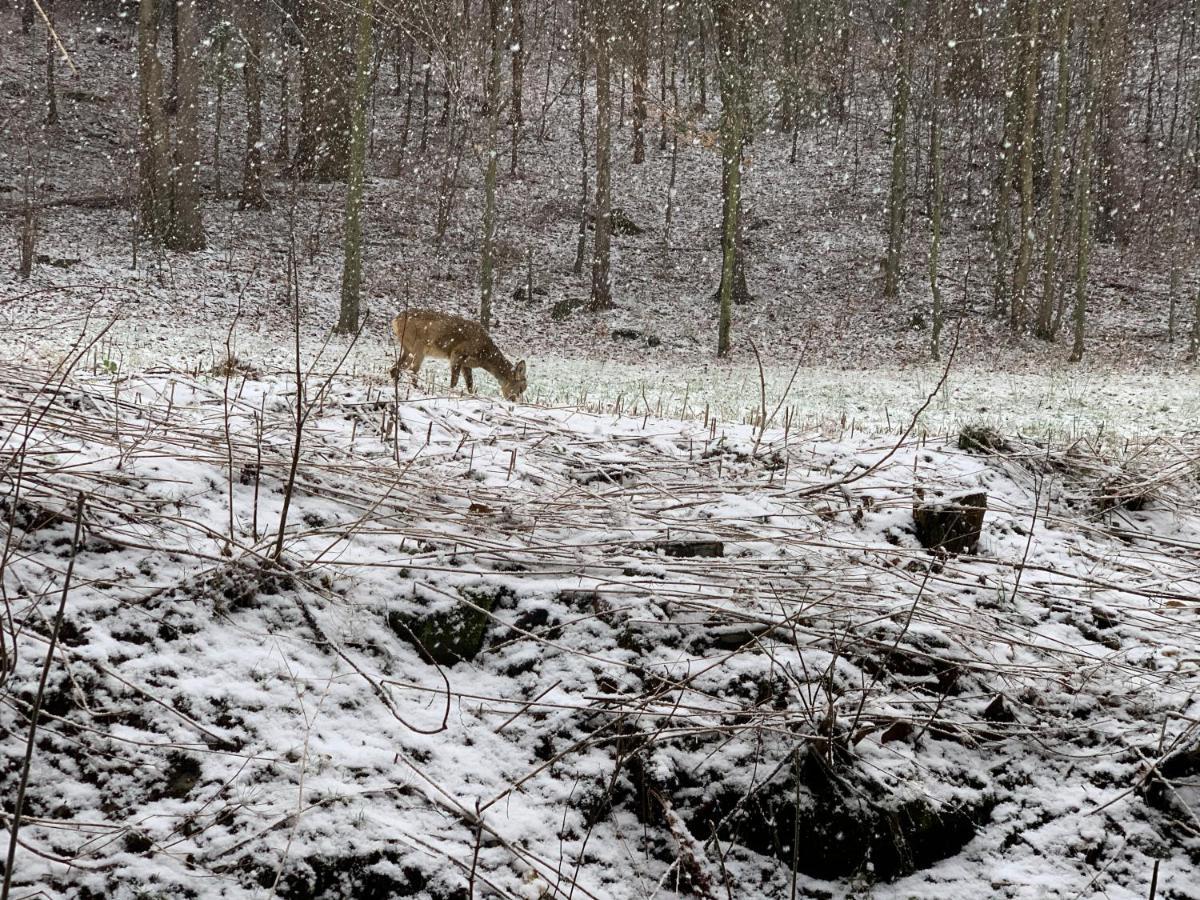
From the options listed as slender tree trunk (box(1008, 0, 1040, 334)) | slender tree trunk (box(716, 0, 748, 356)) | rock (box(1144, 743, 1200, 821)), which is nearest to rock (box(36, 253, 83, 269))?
slender tree trunk (box(716, 0, 748, 356))

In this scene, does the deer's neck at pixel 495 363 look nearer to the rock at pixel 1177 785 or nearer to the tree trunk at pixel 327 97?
the rock at pixel 1177 785

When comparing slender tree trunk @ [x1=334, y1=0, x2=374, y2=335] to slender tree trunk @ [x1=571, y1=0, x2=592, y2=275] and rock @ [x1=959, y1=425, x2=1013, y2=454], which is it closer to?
slender tree trunk @ [x1=571, y1=0, x2=592, y2=275]

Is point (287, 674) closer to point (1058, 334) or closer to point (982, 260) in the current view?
point (1058, 334)

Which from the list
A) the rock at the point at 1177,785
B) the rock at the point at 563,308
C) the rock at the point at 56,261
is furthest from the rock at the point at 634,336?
the rock at the point at 1177,785

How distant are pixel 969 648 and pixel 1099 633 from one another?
1.96ft

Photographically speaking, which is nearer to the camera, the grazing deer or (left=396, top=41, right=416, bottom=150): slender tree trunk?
the grazing deer

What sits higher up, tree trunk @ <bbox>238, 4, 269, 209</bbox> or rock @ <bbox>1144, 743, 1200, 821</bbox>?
tree trunk @ <bbox>238, 4, 269, 209</bbox>

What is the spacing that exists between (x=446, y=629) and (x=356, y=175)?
15956 mm

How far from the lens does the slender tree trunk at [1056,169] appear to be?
774 inches

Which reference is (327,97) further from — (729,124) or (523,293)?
(729,124)

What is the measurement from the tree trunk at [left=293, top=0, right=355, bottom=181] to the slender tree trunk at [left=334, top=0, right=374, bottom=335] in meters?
7.52

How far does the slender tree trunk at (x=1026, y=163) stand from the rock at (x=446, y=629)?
73.1 feet

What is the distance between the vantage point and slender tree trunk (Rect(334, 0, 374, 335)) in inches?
664

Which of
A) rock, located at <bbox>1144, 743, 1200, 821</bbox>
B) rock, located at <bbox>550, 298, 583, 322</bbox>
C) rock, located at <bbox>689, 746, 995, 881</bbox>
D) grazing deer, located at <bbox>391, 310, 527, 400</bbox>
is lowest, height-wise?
rock, located at <bbox>689, 746, 995, 881</bbox>
